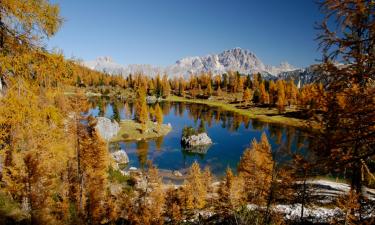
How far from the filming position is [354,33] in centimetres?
692

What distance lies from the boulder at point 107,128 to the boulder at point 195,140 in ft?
69.8

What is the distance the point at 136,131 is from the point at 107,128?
449 inches

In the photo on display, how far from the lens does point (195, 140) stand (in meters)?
82.1

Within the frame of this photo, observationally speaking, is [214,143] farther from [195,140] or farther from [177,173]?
[177,173]

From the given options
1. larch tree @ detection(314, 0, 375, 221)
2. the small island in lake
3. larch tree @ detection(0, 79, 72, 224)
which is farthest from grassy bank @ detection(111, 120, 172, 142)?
larch tree @ detection(314, 0, 375, 221)

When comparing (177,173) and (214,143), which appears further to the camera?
(214,143)

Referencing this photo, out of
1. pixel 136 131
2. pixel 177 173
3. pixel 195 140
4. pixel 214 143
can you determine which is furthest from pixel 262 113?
pixel 177 173

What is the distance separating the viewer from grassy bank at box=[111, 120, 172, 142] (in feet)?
280

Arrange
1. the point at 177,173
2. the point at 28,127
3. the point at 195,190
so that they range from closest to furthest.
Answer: the point at 28,127, the point at 195,190, the point at 177,173

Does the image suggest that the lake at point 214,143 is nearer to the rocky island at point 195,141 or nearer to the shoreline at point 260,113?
the rocky island at point 195,141

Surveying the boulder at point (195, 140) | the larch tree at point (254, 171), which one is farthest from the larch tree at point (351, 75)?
the boulder at point (195, 140)

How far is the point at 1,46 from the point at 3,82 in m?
1.65

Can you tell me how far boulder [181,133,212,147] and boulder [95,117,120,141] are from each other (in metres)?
21.3

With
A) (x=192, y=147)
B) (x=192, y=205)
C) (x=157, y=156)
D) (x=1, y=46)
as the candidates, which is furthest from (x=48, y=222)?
(x=192, y=147)
